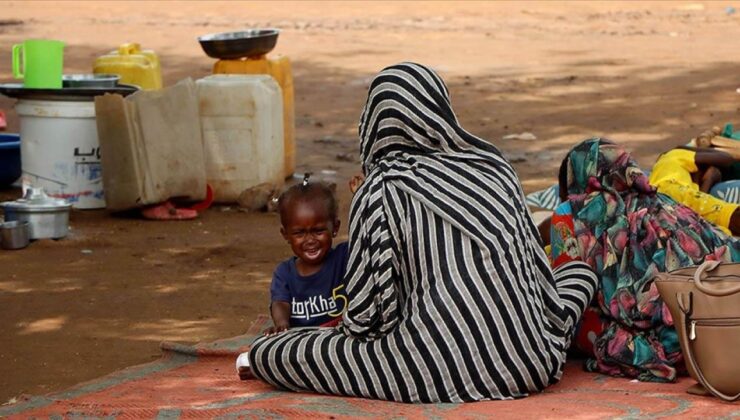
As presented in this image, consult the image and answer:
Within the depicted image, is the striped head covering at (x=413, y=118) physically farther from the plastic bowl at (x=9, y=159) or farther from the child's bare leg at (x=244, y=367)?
the plastic bowl at (x=9, y=159)

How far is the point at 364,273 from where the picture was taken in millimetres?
3926

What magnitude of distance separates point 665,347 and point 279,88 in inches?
188

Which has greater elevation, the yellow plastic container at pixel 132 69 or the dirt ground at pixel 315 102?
the yellow plastic container at pixel 132 69

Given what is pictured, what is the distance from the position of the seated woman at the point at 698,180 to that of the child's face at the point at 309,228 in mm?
1541

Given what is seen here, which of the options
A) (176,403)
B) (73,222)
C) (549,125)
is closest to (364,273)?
(176,403)

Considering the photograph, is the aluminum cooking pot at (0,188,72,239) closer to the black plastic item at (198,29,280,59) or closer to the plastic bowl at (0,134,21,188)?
the plastic bowl at (0,134,21,188)

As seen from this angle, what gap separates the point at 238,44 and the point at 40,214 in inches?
85.3

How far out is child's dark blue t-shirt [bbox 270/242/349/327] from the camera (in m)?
4.47

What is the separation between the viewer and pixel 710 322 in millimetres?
3803

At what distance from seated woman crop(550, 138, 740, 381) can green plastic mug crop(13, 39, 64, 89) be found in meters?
4.14

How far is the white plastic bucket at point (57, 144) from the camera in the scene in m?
7.88

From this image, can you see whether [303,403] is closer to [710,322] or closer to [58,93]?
[710,322]

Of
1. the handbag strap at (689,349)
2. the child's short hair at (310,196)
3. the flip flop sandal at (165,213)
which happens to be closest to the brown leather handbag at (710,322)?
the handbag strap at (689,349)

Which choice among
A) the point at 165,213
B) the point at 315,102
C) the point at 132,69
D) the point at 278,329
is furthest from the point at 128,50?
the point at 278,329
